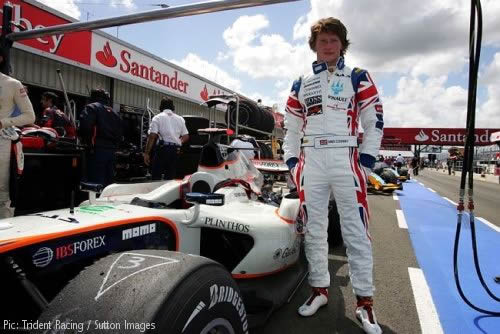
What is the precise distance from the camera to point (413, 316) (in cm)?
244

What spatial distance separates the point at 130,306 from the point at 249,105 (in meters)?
8.89

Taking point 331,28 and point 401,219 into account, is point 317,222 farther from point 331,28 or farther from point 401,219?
point 401,219

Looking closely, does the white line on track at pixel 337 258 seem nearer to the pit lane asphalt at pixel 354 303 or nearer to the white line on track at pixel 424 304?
the pit lane asphalt at pixel 354 303

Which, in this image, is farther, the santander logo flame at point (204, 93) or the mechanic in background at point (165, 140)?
the santander logo flame at point (204, 93)

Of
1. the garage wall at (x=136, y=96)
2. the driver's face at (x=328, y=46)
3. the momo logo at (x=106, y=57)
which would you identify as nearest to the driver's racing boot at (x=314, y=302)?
the driver's face at (x=328, y=46)

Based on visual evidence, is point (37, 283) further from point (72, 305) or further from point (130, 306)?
point (130, 306)

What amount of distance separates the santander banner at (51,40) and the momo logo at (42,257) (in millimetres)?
6475

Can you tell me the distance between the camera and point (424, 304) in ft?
8.66

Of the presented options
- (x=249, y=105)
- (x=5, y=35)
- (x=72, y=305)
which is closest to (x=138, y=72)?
(x=249, y=105)

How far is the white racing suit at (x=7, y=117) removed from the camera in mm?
2908

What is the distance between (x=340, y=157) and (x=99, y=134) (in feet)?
10.5

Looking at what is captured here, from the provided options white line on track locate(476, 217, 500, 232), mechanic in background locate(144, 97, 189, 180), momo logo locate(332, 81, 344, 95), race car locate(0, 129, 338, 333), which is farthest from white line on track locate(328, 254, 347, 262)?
white line on track locate(476, 217, 500, 232)

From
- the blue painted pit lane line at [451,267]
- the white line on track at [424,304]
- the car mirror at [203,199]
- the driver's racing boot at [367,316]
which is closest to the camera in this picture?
the car mirror at [203,199]

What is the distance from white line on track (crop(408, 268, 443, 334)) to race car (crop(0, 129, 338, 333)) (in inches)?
35.1
